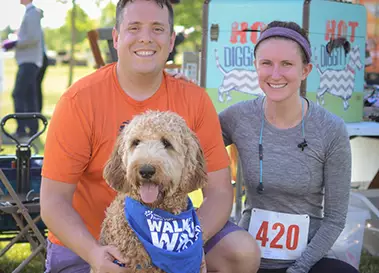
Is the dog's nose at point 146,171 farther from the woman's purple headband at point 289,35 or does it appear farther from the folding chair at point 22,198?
the folding chair at point 22,198

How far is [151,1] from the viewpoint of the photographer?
9.48 ft

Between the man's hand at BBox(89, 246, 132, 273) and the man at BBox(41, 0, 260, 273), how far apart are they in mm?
58

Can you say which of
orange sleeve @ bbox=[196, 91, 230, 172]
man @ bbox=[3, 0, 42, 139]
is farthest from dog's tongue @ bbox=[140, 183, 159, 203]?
man @ bbox=[3, 0, 42, 139]

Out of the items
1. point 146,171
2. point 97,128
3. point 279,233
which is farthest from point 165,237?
point 279,233

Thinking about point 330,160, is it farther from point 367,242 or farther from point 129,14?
point 367,242

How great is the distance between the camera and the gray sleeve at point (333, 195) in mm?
3135

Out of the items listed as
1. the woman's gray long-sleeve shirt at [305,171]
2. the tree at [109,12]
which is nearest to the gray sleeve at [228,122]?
the woman's gray long-sleeve shirt at [305,171]

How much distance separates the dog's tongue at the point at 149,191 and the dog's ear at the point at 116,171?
10 centimetres

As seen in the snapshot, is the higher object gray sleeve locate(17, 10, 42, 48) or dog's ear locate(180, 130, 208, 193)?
gray sleeve locate(17, 10, 42, 48)

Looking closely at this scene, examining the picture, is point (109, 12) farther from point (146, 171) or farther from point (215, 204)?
point (146, 171)

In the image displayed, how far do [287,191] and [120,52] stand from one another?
1.13 m

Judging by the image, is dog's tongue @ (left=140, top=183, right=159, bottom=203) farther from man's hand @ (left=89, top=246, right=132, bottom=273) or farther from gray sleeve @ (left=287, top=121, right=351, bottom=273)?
gray sleeve @ (left=287, top=121, right=351, bottom=273)

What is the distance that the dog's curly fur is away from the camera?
2410 mm

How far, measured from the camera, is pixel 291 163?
3.22m
